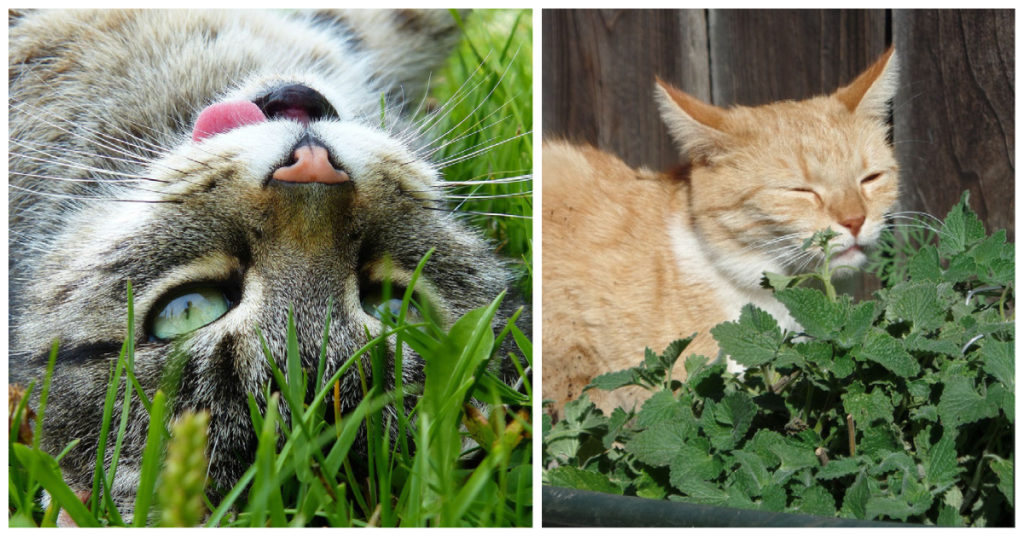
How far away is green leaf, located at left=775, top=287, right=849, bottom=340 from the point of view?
3.32ft

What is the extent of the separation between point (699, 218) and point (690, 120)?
17cm

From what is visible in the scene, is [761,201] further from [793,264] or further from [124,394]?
[124,394]

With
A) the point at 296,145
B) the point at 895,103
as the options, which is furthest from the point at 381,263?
the point at 895,103

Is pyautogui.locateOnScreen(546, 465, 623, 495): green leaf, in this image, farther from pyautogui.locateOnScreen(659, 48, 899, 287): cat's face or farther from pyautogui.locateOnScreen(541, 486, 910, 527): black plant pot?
pyautogui.locateOnScreen(659, 48, 899, 287): cat's face

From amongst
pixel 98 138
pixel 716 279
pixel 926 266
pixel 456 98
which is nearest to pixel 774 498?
pixel 926 266

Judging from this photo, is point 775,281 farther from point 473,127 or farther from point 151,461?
point 151,461

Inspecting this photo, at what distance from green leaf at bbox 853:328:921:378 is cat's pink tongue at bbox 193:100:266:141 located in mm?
764

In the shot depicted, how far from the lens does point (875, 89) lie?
50.5 inches

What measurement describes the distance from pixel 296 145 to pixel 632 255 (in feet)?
2.13

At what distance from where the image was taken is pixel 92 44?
118 centimetres

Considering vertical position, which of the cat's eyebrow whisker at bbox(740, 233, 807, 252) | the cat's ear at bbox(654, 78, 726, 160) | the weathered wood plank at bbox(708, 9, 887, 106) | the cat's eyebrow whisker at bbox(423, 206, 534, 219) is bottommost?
the cat's eyebrow whisker at bbox(740, 233, 807, 252)

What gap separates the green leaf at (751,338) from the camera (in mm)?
1018

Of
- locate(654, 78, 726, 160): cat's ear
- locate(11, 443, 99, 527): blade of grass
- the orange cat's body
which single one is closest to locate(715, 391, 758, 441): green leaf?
the orange cat's body

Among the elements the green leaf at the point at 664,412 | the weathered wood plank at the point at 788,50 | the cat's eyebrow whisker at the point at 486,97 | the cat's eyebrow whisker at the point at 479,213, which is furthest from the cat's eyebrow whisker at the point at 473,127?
the green leaf at the point at 664,412
